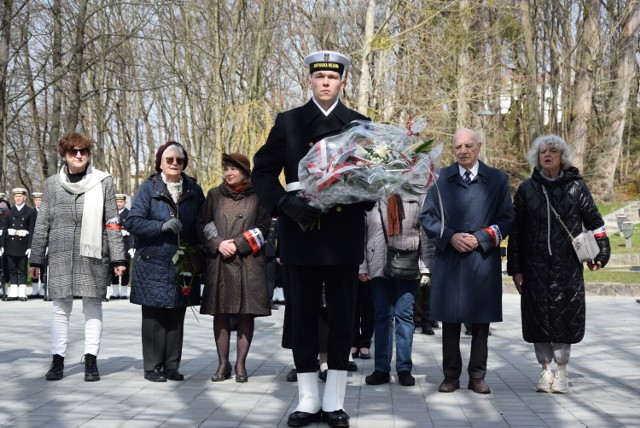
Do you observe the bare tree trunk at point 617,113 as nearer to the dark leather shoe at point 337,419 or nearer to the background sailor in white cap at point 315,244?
the background sailor in white cap at point 315,244

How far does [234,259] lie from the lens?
8820mm

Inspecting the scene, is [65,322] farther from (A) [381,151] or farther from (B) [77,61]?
(B) [77,61]

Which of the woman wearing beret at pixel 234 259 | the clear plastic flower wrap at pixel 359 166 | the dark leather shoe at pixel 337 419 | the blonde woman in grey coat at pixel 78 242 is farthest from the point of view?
the woman wearing beret at pixel 234 259

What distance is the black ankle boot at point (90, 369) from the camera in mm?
8445

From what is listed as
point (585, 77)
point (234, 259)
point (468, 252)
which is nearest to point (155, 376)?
point (234, 259)

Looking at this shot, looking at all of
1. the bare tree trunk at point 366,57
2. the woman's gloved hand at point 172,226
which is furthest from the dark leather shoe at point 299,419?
the bare tree trunk at point 366,57

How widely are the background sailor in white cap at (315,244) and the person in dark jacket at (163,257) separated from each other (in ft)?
7.33

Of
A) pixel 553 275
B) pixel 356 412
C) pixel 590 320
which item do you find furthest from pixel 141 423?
pixel 590 320

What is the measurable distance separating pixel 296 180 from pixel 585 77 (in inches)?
1682

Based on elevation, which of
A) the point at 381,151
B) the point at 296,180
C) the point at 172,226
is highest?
the point at 381,151

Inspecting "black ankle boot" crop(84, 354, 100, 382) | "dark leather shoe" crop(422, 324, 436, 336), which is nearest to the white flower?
"black ankle boot" crop(84, 354, 100, 382)

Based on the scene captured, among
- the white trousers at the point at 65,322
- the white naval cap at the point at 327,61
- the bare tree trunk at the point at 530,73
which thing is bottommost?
the white trousers at the point at 65,322

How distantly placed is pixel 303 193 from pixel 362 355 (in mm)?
4656

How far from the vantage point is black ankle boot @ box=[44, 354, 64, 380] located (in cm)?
850
